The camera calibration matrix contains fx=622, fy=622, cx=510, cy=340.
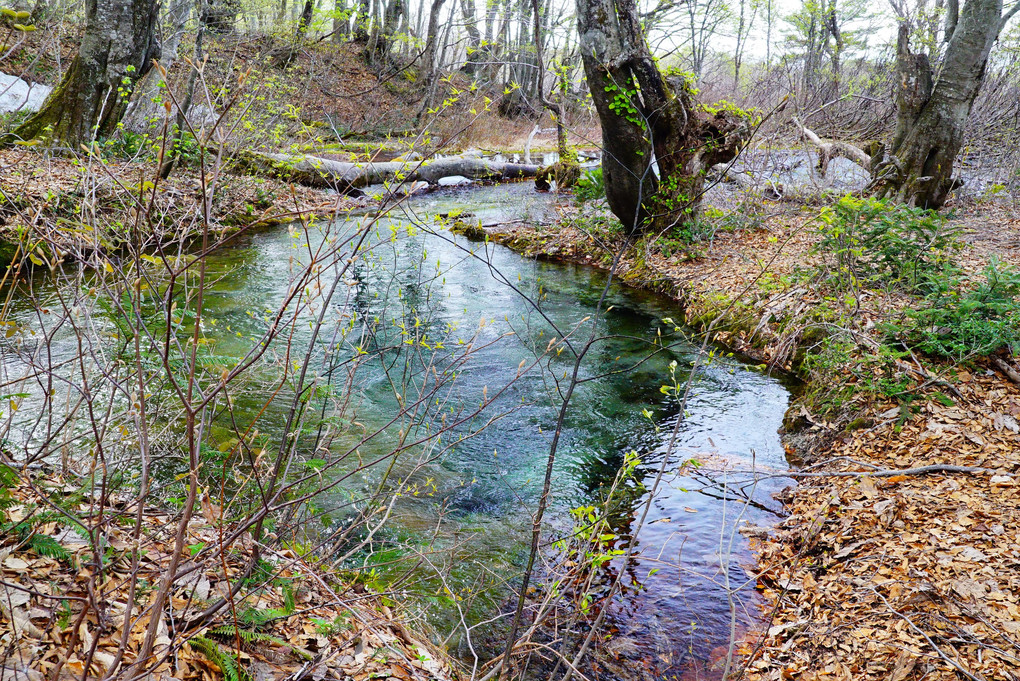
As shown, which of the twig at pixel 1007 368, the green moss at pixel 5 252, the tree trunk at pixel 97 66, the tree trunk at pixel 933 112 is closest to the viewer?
the twig at pixel 1007 368

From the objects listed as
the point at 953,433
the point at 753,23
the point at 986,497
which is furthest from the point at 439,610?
the point at 753,23

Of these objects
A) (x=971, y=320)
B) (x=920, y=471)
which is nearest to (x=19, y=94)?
(x=920, y=471)

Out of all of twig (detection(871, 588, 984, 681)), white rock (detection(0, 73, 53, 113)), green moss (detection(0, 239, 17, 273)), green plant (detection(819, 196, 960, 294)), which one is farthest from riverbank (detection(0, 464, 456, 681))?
white rock (detection(0, 73, 53, 113))

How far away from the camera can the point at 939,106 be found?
9109 millimetres

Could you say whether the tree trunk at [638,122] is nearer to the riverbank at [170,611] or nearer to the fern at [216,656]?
the riverbank at [170,611]

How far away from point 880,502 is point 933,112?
7637 millimetres

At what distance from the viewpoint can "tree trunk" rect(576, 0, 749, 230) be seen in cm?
895

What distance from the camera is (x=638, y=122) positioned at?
28.6ft

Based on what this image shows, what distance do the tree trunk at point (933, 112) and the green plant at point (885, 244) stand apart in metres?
3.02

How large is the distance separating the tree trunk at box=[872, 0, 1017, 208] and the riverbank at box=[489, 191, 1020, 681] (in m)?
1.94

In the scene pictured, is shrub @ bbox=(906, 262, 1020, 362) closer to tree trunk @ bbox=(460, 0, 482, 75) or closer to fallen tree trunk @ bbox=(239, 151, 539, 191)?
tree trunk @ bbox=(460, 0, 482, 75)

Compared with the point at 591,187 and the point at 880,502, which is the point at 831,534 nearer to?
the point at 880,502

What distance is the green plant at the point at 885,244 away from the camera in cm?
628

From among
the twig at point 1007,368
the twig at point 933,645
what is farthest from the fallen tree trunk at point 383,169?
the twig at point 933,645
